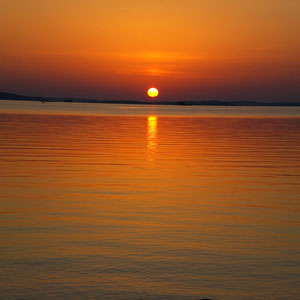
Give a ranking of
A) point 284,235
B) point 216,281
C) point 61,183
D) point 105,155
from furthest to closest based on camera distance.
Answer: point 105,155 < point 61,183 < point 284,235 < point 216,281

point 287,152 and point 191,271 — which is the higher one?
point 287,152

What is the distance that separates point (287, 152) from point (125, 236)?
20032 millimetres

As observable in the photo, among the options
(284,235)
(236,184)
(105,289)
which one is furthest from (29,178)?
(105,289)

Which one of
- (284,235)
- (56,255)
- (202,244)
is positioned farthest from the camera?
(284,235)

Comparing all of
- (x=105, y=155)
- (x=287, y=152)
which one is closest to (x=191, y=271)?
(x=105, y=155)

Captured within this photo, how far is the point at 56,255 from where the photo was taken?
1027 cm

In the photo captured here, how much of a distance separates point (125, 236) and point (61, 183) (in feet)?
23.8

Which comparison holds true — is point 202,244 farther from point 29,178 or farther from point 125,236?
point 29,178

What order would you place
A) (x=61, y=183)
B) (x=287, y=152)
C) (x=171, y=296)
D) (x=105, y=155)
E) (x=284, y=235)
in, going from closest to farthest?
(x=171, y=296), (x=284, y=235), (x=61, y=183), (x=105, y=155), (x=287, y=152)

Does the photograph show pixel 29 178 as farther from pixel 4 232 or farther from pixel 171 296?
pixel 171 296

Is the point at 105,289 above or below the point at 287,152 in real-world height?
below

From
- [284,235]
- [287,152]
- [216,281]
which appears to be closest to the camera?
[216,281]

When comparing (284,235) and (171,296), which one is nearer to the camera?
(171,296)

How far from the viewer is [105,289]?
853 cm
